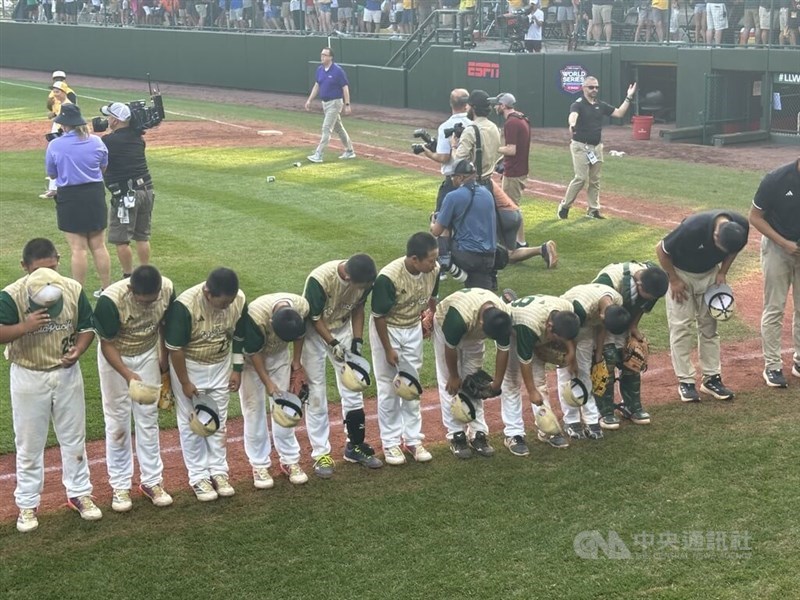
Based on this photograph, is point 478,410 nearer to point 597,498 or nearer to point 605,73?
point 597,498

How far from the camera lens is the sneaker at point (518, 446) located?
7996mm

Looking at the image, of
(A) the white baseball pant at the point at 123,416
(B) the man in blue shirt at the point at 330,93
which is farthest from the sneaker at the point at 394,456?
(B) the man in blue shirt at the point at 330,93

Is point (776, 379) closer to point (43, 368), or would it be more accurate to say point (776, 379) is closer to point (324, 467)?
point (324, 467)

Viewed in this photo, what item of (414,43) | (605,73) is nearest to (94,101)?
(414,43)

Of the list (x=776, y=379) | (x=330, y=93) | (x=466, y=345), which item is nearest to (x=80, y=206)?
(x=466, y=345)

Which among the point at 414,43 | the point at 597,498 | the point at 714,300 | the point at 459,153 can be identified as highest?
the point at 414,43

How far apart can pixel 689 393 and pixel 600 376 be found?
4.21 feet

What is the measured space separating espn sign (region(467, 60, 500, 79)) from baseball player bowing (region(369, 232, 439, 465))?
64.1 ft

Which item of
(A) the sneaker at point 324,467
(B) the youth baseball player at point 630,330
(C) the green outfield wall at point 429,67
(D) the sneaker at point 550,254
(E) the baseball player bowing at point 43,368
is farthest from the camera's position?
(C) the green outfield wall at point 429,67

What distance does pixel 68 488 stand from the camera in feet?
23.3

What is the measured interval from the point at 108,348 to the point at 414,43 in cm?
2515

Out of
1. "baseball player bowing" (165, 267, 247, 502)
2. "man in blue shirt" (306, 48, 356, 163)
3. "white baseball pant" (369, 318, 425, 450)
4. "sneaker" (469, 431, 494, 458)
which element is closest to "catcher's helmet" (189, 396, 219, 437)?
"baseball player bowing" (165, 267, 247, 502)

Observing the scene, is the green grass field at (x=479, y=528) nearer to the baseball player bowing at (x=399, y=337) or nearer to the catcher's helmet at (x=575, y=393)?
the baseball player bowing at (x=399, y=337)

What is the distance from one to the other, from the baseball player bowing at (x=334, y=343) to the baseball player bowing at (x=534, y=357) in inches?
41.4
